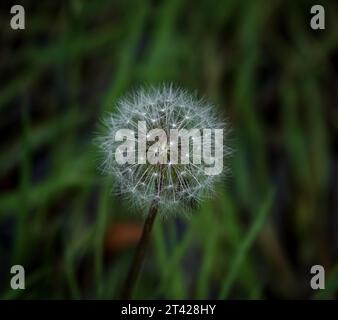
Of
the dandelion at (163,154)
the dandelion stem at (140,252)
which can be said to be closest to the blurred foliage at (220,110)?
the dandelion stem at (140,252)

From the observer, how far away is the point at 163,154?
98 cm

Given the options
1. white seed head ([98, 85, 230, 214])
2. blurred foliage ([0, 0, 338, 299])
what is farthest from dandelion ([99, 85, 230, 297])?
blurred foliage ([0, 0, 338, 299])

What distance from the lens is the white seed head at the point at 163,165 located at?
3.21 feet

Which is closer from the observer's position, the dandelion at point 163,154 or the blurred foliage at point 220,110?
the dandelion at point 163,154

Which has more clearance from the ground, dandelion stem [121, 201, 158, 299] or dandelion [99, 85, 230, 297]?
dandelion [99, 85, 230, 297]

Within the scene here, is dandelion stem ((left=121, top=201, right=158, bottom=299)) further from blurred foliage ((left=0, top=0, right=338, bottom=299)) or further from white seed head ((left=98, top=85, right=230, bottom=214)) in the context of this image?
blurred foliage ((left=0, top=0, right=338, bottom=299))

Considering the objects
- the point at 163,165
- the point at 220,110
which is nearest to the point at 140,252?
the point at 163,165

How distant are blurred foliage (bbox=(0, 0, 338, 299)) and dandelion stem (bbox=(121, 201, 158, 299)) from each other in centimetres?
48

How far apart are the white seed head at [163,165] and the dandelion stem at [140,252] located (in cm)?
1

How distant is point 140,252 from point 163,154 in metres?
0.18

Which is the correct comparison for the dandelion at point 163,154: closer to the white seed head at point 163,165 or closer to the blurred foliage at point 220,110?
the white seed head at point 163,165

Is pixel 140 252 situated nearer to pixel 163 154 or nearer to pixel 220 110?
pixel 163 154

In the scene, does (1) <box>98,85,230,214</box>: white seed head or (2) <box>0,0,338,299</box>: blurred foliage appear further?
(2) <box>0,0,338,299</box>: blurred foliage

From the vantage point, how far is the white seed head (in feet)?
3.21
